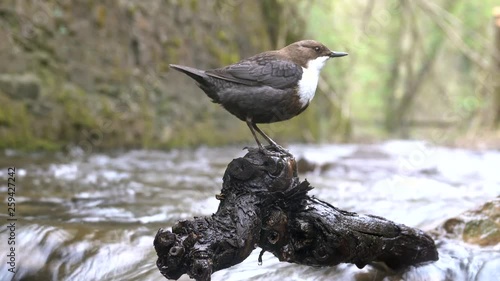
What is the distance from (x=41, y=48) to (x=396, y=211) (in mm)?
4402

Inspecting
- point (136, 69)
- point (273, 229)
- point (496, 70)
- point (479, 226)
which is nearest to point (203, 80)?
point (273, 229)

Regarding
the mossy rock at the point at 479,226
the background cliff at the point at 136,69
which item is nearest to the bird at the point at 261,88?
the mossy rock at the point at 479,226

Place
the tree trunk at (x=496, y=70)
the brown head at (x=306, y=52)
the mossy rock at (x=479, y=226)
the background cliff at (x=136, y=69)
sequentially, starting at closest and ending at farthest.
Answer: the brown head at (x=306, y=52) → the mossy rock at (x=479, y=226) → the background cliff at (x=136, y=69) → the tree trunk at (x=496, y=70)

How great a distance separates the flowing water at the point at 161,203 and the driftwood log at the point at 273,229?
360mm

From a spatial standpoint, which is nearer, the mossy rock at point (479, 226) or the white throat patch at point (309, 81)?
the white throat patch at point (309, 81)

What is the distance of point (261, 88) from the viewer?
2490 mm

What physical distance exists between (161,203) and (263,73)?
1940 mm

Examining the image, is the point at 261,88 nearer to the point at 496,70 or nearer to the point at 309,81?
the point at 309,81

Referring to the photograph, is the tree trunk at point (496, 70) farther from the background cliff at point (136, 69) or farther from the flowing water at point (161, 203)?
the flowing water at point (161, 203)

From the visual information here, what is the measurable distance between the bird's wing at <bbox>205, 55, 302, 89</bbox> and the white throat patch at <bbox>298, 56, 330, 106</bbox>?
0.04 meters

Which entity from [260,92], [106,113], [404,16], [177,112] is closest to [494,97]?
[404,16]

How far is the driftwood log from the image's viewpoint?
189 cm

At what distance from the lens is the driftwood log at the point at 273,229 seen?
1.89 m

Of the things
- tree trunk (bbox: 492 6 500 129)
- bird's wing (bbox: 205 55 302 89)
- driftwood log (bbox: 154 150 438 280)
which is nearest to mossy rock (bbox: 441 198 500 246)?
driftwood log (bbox: 154 150 438 280)
